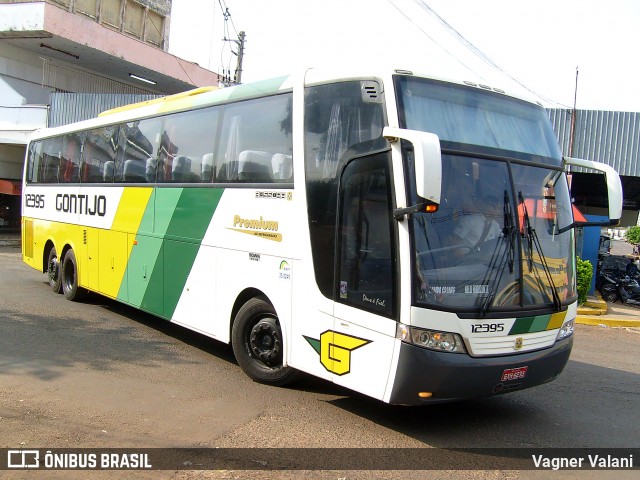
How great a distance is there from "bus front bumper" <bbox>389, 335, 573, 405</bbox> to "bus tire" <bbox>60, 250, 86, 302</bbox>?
823 cm

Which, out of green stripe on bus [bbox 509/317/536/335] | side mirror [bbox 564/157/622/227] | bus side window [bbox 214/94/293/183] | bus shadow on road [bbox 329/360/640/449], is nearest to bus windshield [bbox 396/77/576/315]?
green stripe on bus [bbox 509/317/536/335]

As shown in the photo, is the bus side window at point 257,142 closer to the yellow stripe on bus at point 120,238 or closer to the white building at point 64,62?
the yellow stripe on bus at point 120,238

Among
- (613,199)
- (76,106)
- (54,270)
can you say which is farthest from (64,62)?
(613,199)

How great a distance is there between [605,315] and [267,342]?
1037 cm

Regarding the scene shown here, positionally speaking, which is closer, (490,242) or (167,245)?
(490,242)

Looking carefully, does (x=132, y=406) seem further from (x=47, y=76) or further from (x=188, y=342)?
(x=47, y=76)

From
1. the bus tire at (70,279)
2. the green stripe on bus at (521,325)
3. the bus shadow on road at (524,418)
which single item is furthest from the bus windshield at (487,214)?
the bus tire at (70,279)

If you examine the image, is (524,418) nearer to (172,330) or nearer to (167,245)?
(167,245)

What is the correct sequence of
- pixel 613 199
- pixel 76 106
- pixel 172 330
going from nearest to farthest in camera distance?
pixel 613 199, pixel 172 330, pixel 76 106

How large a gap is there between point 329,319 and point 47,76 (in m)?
26.0

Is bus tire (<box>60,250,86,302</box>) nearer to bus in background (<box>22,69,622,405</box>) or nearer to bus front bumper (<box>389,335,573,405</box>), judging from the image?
bus in background (<box>22,69,622,405</box>)

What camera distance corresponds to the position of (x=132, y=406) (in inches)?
226

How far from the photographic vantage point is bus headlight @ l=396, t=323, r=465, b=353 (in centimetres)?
472

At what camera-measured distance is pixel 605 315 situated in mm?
13875
